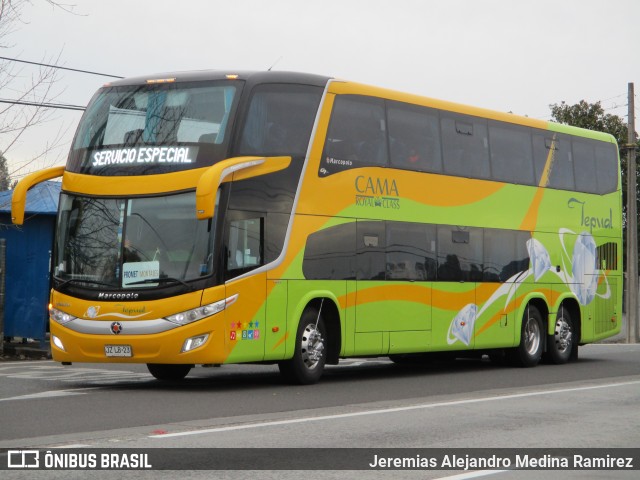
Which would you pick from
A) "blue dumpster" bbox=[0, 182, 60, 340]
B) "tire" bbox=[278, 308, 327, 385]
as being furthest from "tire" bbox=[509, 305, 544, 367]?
"blue dumpster" bbox=[0, 182, 60, 340]

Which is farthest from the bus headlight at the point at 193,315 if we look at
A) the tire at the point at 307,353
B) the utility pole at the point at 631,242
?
the utility pole at the point at 631,242

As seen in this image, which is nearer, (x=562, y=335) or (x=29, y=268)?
(x=562, y=335)

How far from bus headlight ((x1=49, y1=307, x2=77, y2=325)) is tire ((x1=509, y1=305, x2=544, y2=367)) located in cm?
949

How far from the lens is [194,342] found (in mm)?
15555

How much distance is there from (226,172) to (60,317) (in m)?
3.10

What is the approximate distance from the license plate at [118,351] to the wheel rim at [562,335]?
10.6m

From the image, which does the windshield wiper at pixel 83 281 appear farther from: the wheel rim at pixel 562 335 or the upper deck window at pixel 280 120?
the wheel rim at pixel 562 335

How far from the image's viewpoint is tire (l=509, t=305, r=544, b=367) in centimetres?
2250

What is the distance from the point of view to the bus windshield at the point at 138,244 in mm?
15742

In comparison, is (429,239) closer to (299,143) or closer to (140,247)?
(299,143)

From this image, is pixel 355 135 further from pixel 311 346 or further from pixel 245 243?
pixel 311 346

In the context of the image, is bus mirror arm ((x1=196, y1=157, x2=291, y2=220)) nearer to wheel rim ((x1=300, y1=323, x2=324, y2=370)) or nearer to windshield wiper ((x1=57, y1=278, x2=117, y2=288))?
windshield wiper ((x1=57, y1=278, x2=117, y2=288))

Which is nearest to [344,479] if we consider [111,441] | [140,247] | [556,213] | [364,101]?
→ [111,441]

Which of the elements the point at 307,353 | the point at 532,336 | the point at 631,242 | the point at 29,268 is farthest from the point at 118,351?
the point at 631,242
